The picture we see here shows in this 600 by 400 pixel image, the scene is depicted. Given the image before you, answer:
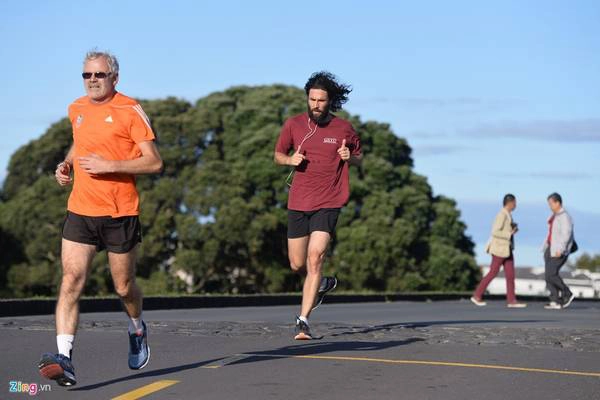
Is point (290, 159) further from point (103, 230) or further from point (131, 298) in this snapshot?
Result: point (103, 230)

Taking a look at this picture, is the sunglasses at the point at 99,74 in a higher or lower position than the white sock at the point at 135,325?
higher

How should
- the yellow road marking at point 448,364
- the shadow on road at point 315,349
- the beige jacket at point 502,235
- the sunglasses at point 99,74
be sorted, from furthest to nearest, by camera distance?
the beige jacket at point 502,235 < the shadow on road at point 315,349 < the yellow road marking at point 448,364 < the sunglasses at point 99,74

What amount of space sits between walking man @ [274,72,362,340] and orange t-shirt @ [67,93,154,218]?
345cm

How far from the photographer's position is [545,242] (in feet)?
74.3

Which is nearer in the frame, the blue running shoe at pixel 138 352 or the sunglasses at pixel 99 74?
the sunglasses at pixel 99 74

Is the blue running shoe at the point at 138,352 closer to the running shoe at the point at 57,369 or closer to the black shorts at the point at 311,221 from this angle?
the running shoe at the point at 57,369

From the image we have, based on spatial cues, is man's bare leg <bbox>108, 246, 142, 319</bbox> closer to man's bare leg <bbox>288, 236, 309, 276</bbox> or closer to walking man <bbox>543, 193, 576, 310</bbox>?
man's bare leg <bbox>288, 236, 309, 276</bbox>

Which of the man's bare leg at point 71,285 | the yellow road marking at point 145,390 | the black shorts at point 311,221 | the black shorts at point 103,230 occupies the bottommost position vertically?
the yellow road marking at point 145,390

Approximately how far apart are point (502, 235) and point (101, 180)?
50.1ft

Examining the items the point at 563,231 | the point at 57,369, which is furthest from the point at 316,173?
the point at 563,231

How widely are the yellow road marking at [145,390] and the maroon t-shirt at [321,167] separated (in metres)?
3.77

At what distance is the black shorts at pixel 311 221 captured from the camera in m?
11.5

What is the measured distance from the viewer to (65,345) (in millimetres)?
7832

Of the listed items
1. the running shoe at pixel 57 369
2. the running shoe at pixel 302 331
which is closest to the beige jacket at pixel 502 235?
the running shoe at pixel 302 331
